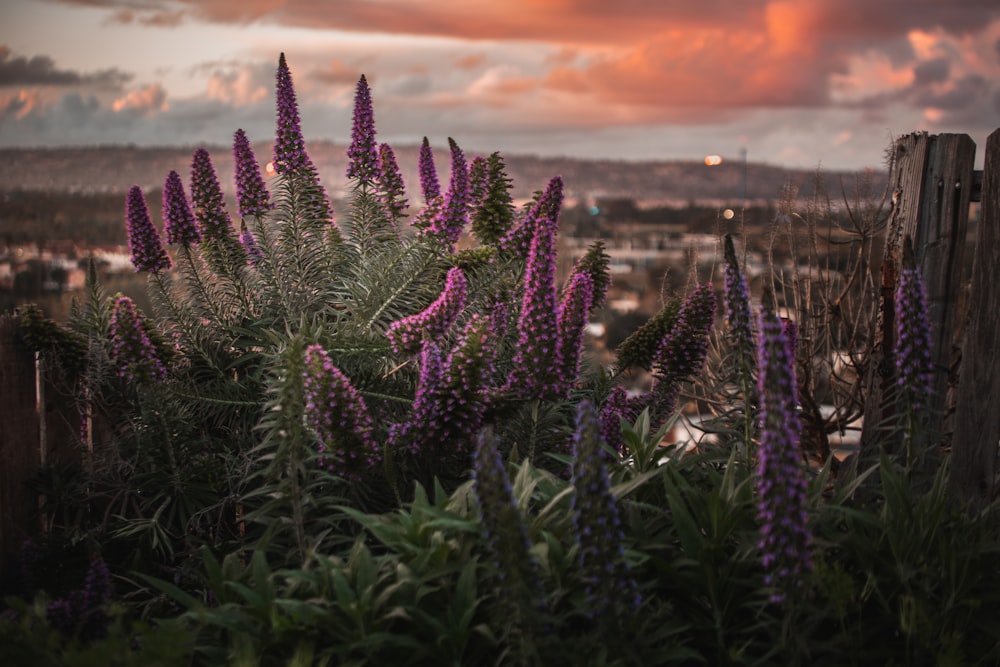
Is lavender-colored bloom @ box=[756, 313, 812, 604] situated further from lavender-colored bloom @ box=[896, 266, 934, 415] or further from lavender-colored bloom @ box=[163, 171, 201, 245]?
lavender-colored bloom @ box=[163, 171, 201, 245]

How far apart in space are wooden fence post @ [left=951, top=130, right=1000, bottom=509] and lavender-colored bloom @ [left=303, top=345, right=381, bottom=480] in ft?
7.72

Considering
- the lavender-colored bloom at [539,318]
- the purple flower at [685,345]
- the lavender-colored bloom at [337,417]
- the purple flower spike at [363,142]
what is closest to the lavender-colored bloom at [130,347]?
the lavender-colored bloom at [337,417]

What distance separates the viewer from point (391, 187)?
4.15m

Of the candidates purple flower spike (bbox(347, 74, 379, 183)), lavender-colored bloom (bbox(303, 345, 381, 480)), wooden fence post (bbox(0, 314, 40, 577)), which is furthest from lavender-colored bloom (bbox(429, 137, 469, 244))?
wooden fence post (bbox(0, 314, 40, 577))

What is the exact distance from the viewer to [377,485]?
10.5 feet

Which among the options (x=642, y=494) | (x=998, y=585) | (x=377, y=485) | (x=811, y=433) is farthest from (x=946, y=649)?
(x=811, y=433)

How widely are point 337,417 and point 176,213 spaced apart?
1646 mm

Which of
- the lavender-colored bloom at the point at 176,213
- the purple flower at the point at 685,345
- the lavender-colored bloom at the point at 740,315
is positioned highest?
the lavender-colored bloom at the point at 176,213

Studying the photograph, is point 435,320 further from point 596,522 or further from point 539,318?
point 596,522

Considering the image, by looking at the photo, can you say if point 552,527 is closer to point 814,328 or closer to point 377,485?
point 377,485

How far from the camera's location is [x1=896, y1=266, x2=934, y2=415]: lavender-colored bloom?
8.83 feet

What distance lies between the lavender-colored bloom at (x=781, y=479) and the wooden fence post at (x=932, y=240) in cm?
165

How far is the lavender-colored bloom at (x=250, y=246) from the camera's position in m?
3.98

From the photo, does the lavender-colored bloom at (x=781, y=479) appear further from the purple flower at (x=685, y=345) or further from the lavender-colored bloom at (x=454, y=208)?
the lavender-colored bloom at (x=454, y=208)
